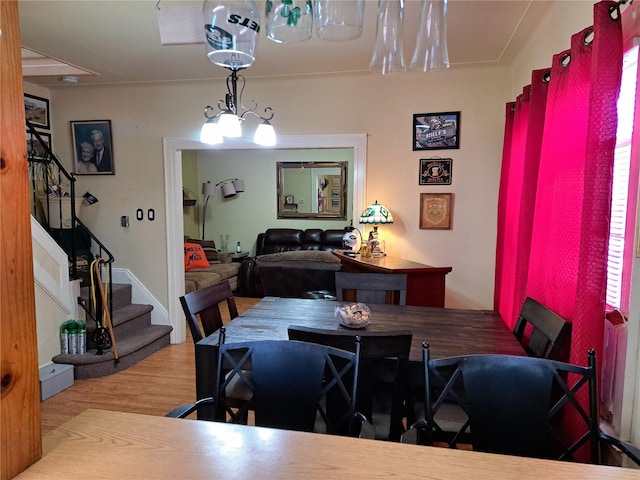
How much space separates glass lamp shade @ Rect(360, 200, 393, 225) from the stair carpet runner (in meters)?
2.32

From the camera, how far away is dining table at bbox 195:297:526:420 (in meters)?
1.86

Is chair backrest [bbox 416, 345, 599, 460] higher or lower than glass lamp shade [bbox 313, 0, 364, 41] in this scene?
lower

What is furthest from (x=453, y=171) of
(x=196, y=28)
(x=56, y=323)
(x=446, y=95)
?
(x=56, y=323)

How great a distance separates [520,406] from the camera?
1.33 m

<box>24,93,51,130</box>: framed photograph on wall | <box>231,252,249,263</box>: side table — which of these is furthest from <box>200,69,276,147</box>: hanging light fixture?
<box>231,252,249,263</box>: side table

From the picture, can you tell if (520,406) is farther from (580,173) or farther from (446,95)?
(446,95)

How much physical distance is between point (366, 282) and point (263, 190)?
5.20 m

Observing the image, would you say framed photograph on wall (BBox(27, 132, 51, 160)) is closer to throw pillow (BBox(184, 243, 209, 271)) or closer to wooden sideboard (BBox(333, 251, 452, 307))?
throw pillow (BBox(184, 243, 209, 271))

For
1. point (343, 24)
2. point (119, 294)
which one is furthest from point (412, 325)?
point (119, 294)

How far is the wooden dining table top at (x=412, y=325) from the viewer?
6.15ft

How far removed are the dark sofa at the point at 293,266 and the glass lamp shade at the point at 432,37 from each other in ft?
13.6

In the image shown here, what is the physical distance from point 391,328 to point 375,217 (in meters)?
1.54

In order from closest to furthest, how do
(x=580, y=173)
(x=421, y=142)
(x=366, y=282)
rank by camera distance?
1. (x=580, y=173)
2. (x=366, y=282)
3. (x=421, y=142)

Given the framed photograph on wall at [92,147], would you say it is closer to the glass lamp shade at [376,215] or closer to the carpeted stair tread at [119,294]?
the carpeted stair tread at [119,294]
